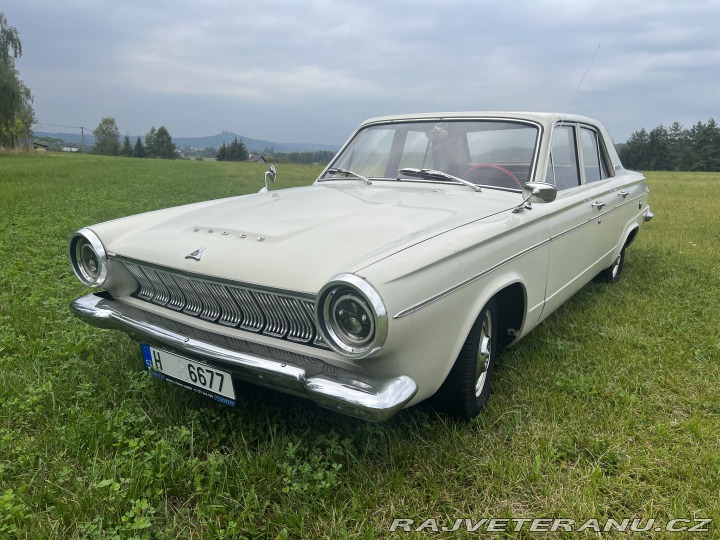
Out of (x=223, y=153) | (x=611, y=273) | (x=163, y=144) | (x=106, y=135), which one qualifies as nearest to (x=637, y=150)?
(x=223, y=153)

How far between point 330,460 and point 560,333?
200 centimetres

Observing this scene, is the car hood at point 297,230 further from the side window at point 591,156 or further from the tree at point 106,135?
the tree at point 106,135

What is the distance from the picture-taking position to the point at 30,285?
4254 mm

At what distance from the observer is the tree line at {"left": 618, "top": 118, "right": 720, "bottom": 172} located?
49.9 m

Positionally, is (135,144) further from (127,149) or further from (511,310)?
(511,310)

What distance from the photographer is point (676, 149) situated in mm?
54000

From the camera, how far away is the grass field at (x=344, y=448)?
71.8 inches

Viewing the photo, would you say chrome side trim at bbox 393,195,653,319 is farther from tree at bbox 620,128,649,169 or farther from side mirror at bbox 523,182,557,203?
tree at bbox 620,128,649,169

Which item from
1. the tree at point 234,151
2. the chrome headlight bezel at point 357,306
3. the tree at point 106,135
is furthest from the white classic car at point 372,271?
the tree at point 106,135

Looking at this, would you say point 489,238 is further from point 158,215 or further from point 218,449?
point 158,215

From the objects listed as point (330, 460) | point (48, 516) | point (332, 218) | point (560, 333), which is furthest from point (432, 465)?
point (560, 333)

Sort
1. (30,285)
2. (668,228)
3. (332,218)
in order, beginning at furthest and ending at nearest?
(668,228)
(30,285)
(332,218)

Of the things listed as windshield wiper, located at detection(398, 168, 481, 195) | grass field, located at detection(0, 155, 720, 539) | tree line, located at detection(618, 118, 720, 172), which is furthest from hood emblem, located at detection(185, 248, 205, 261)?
tree line, located at detection(618, 118, 720, 172)

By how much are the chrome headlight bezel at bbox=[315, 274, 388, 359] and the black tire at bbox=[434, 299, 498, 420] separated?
1.99 feet
